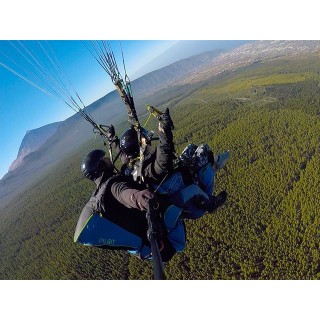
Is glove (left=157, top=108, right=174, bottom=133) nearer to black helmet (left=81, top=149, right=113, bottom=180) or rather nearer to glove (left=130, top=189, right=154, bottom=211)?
glove (left=130, top=189, right=154, bottom=211)

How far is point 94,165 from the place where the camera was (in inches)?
67.1

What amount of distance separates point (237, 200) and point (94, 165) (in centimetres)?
954

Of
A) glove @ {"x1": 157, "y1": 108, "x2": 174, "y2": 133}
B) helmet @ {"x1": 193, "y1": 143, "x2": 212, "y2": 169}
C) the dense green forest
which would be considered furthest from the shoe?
the dense green forest

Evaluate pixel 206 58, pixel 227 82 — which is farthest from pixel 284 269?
pixel 206 58

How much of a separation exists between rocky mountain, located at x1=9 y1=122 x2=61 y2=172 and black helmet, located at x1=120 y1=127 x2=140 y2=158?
23.3ft

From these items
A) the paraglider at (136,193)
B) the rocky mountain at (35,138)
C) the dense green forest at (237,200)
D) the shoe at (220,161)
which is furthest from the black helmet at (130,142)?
the rocky mountain at (35,138)

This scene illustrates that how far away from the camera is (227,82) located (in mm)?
19000

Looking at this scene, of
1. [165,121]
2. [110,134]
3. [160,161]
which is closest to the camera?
[165,121]

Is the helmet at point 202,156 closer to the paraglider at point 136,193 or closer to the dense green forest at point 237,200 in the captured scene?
the paraglider at point 136,193

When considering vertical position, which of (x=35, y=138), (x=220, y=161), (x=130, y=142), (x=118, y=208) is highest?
(x=35, y=138)

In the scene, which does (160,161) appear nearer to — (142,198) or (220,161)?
(142,198)

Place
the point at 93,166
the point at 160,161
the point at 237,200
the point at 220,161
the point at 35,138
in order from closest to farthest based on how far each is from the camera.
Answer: the point at 160,161 → the point at 93,166 → the point at 220,161 → the point at 237,200 → the point at 35,138

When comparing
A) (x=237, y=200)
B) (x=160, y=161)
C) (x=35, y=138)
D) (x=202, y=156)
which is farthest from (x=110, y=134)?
(x=35, y=138)

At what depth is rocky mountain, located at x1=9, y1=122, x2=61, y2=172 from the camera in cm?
1356
